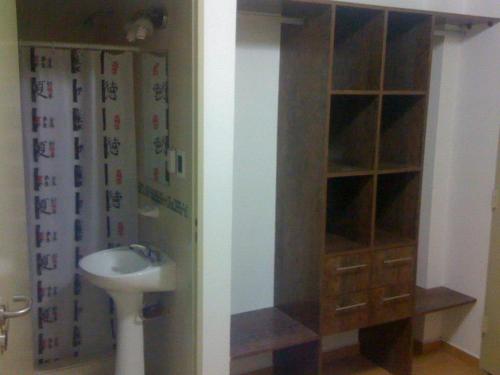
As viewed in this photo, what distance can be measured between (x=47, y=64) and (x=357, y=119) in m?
Answer: 1.62

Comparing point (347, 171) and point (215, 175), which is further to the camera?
point (347, 171)

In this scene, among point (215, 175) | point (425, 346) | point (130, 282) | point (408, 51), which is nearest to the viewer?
point (215, 175)

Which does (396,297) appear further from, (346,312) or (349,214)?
(349,214)

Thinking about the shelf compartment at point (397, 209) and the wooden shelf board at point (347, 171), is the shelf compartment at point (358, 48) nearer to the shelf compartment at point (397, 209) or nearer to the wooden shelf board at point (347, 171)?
the wooden shelf board at point (347, 171)

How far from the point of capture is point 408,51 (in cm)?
262

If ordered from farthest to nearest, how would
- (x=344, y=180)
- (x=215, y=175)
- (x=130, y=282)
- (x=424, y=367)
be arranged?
(x=424, y=367) → (x=344, y=180) → (x=130, y=282) → (x=215, y=175)

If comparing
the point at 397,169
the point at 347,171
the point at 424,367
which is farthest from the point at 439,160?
the point at 424,367

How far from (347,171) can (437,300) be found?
3.68 feet

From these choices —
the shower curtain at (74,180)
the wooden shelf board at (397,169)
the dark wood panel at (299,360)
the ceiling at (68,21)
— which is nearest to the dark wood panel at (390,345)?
the dark wood panel at (299,360)

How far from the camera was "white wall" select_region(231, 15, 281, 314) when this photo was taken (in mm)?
2547

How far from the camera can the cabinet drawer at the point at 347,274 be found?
8.05 feet

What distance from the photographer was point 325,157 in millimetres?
2324

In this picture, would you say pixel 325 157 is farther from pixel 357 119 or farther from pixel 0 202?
pixel 0 202

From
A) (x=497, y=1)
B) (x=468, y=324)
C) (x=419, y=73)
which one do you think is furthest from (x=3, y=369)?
(x=497, y=1)
